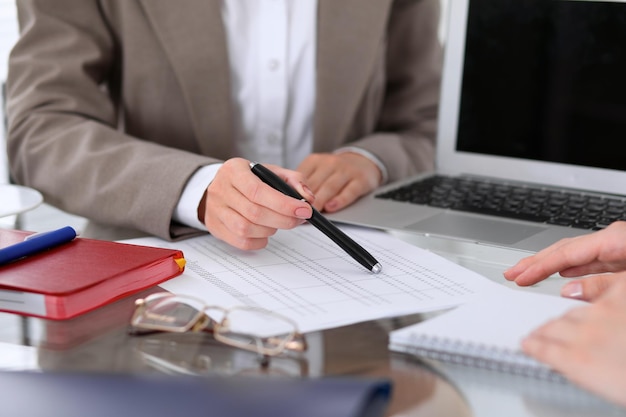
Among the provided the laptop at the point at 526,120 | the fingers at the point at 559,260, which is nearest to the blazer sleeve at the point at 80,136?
the laptop at the point at 526,120

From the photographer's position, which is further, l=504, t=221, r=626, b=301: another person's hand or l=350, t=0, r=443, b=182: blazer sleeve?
l=350, t=0, r=443, b=182: blazer sleeve

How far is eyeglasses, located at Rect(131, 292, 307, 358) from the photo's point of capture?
2.29 ft

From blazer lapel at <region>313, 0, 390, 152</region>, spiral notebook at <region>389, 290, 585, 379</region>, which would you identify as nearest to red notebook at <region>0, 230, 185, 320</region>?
spiral notebook at <region>389, 290, 585, 379</region>

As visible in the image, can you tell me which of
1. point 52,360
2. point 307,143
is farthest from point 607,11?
point 52,360

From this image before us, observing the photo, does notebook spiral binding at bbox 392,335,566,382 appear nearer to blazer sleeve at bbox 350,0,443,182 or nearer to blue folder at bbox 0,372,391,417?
blue folder at bbox 0,372,391,417

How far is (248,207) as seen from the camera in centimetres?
95

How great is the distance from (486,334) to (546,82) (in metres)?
0.70

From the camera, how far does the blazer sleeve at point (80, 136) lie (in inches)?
43.1

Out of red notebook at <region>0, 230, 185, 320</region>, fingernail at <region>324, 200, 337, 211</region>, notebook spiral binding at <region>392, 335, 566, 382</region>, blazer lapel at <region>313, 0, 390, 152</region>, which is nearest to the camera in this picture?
notebook spiral binding at <region>392, 335, 566, 382</region>

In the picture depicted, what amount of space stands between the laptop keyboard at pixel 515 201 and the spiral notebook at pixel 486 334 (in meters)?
0.37

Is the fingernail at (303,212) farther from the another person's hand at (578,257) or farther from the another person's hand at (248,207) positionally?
the another person's hand at (578,257)

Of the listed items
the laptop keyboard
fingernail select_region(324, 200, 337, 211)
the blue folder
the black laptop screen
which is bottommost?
the laptop keyboard

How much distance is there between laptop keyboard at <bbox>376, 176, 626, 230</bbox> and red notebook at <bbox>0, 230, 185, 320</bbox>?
0.47 metres

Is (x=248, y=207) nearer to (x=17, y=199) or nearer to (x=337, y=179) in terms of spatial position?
(x=337, y=179)
